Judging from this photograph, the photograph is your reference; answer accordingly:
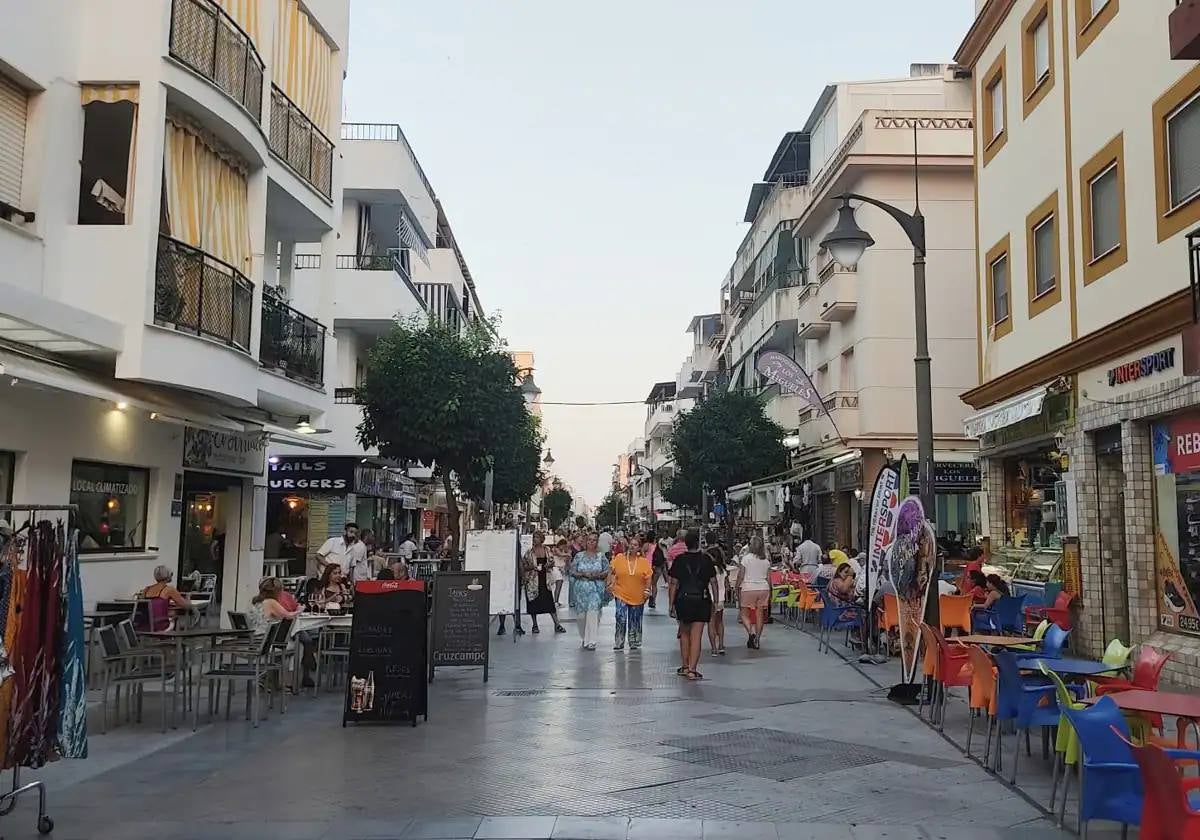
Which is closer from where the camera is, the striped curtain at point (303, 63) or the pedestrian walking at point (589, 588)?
the pedestrian walking at point (589, 588)

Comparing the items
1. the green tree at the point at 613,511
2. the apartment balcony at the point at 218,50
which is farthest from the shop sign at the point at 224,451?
the green tree at the point at 613,511

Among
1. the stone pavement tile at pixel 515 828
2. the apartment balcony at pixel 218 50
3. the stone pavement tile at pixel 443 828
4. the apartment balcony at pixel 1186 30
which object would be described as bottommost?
the stone pavement tile at pixel 443 828

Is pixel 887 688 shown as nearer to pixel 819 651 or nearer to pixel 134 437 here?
pixel 819 651

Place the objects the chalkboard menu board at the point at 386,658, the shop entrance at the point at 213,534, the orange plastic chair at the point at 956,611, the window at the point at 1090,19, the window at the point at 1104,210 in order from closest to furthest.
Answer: the chalkboard menu board at the point at 386,658 → the window at the point at 1104,210 → the window at the point at 1090,19 → the orange plastic chair at the point at 956,611 → the shop entrance at the point at 213,534

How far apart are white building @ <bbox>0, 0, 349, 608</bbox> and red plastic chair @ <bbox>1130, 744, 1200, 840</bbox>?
9.65 m

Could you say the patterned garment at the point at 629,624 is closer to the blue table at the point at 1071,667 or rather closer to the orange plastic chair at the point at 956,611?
the orange plastic chair at the point at 956,611

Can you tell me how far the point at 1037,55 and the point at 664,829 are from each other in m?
14.7

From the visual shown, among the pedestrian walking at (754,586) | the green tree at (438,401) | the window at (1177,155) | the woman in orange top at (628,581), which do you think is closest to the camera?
the window at (1177,155)

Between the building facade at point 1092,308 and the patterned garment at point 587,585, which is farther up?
the building facade at point 1092,308

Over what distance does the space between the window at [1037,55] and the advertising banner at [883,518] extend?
7449mm

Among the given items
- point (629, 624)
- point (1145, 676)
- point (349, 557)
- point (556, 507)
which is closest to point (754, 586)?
point (629, 624)

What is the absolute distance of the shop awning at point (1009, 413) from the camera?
15.9 meters

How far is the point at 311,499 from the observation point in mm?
29234

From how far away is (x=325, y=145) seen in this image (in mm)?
19656
